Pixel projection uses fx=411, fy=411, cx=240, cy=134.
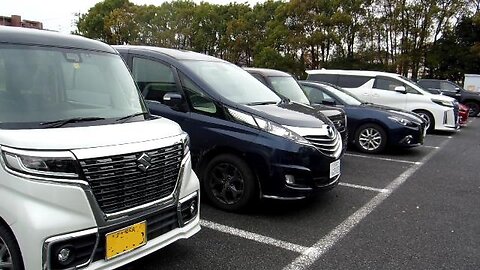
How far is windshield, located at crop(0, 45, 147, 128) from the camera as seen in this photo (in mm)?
2744

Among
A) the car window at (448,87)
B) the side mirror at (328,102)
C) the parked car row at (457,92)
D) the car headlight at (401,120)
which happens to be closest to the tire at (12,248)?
the side mirror at (328,102)

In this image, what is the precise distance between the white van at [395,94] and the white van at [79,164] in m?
9.11

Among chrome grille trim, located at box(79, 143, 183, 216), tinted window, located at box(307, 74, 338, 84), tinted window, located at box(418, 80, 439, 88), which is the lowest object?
chrome grille trim, located at box(79, 143, 183, 216)

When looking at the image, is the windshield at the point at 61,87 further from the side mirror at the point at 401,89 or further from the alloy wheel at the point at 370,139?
the side mirror at the point at 401,89

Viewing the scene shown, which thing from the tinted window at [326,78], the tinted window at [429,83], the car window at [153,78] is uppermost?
the tinted window at [429,83]

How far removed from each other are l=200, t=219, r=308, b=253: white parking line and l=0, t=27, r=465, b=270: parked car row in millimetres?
403

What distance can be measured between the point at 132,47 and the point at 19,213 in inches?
134

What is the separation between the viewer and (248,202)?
4.39 m

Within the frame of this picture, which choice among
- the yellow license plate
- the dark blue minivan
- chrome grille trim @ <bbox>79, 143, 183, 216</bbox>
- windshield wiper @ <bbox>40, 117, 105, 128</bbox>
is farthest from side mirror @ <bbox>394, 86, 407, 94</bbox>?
the yellow license plate

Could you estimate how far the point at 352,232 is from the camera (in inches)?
161

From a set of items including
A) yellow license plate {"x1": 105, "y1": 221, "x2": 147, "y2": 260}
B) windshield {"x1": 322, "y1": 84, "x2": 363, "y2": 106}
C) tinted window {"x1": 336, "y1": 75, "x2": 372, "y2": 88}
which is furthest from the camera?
tinted window {"x1": 336, "y1": 75, "x2": 372, "y2": 88}

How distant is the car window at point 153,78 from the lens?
4867 mm

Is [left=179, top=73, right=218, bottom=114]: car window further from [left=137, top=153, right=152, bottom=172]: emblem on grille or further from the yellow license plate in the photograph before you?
the yellow license plate

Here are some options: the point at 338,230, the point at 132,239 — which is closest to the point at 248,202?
the point at 338,230
